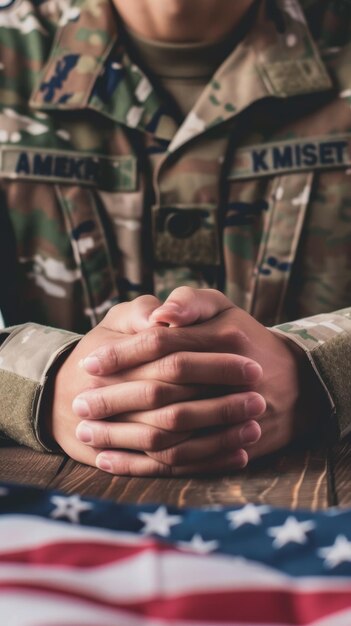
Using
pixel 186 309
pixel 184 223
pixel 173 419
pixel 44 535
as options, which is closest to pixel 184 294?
pixel 186 309

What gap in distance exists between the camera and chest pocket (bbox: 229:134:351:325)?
112cm

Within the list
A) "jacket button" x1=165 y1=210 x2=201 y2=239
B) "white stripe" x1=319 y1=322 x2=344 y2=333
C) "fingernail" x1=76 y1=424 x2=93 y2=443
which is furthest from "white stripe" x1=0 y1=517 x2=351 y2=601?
"jacket button" x1=165 y1=210 x2=201 y2=239

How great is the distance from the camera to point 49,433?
2.38 ft

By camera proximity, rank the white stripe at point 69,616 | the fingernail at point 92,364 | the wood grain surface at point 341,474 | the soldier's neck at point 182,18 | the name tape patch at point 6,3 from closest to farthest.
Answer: the white stripe at point 69,616 < the wood grain surface at point 341,474 < the fingernail at point 92,364 < the soldier's neck at point 182,18 < the name tape patch at point 6,3

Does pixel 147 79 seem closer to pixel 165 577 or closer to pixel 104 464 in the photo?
pixel 104 464

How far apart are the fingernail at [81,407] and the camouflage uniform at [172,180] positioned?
0.49 metres

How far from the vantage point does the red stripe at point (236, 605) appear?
1.20ft

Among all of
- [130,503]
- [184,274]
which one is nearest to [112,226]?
[184,274]

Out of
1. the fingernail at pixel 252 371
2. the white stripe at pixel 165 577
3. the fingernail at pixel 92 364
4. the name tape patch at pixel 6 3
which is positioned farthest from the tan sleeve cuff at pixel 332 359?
the name tape patch at pixel 6 3

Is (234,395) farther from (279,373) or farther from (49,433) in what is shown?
(49,433)

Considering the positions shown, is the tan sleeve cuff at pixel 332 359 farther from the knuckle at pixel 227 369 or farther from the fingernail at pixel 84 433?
the fingernail at pixel 84 433

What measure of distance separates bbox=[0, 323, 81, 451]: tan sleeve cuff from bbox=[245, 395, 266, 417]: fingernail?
21 centimetres

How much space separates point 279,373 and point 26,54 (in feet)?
2.56

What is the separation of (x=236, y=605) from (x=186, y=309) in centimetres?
32
